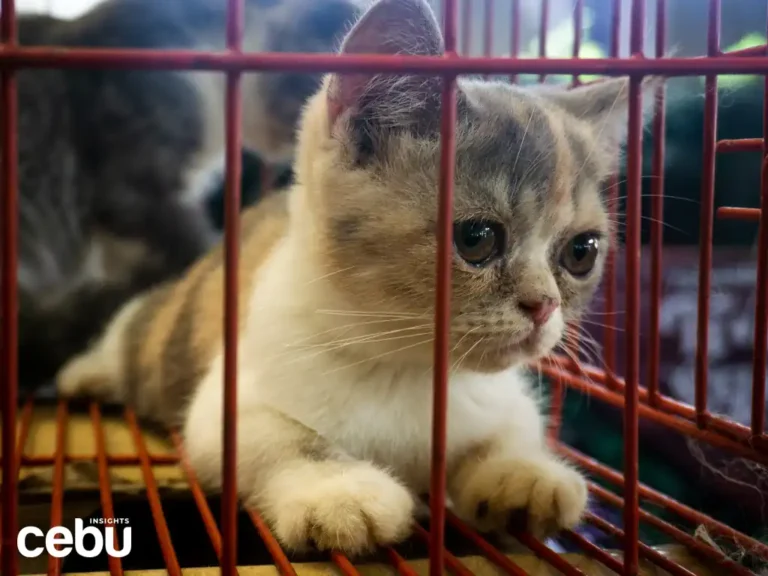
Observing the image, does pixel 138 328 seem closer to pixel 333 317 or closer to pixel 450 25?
pixel 333 317

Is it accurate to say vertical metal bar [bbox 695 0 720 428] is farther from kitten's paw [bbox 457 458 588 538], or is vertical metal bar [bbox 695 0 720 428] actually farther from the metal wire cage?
kitten's paw [bbox 457 458 588 538]

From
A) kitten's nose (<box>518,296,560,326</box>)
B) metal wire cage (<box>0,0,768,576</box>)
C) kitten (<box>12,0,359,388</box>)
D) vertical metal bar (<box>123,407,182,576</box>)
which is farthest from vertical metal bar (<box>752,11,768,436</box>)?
kitten (<box>12,0,359,388</box>)

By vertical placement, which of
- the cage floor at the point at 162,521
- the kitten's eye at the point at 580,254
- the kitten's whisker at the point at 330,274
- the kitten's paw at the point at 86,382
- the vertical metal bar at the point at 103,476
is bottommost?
the cage floor at the point at 162,521

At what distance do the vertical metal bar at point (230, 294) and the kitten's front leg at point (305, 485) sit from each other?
150 mm

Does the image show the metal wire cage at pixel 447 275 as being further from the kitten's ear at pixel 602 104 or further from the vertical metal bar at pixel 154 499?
the kitten's ear at pixel 602 104

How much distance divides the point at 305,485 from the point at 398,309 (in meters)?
0.24

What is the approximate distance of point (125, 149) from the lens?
5.71 ft

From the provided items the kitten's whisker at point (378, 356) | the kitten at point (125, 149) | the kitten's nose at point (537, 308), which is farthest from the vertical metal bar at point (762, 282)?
the kitten at point (125, 149)

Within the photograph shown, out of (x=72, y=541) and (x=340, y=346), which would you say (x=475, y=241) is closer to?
(x=340, y=346)

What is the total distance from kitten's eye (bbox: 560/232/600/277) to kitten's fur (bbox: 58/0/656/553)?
0.06ft

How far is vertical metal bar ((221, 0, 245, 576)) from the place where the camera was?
2.04 ft

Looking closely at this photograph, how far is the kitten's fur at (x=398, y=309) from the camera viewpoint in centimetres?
84

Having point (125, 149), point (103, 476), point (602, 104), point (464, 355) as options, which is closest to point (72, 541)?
point (103, 476)

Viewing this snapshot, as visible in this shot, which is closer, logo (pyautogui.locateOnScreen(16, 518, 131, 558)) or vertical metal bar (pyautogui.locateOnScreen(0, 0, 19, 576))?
vertical metal bar (pyautogui.locateOnScreen(0, 0, 19, 576))
